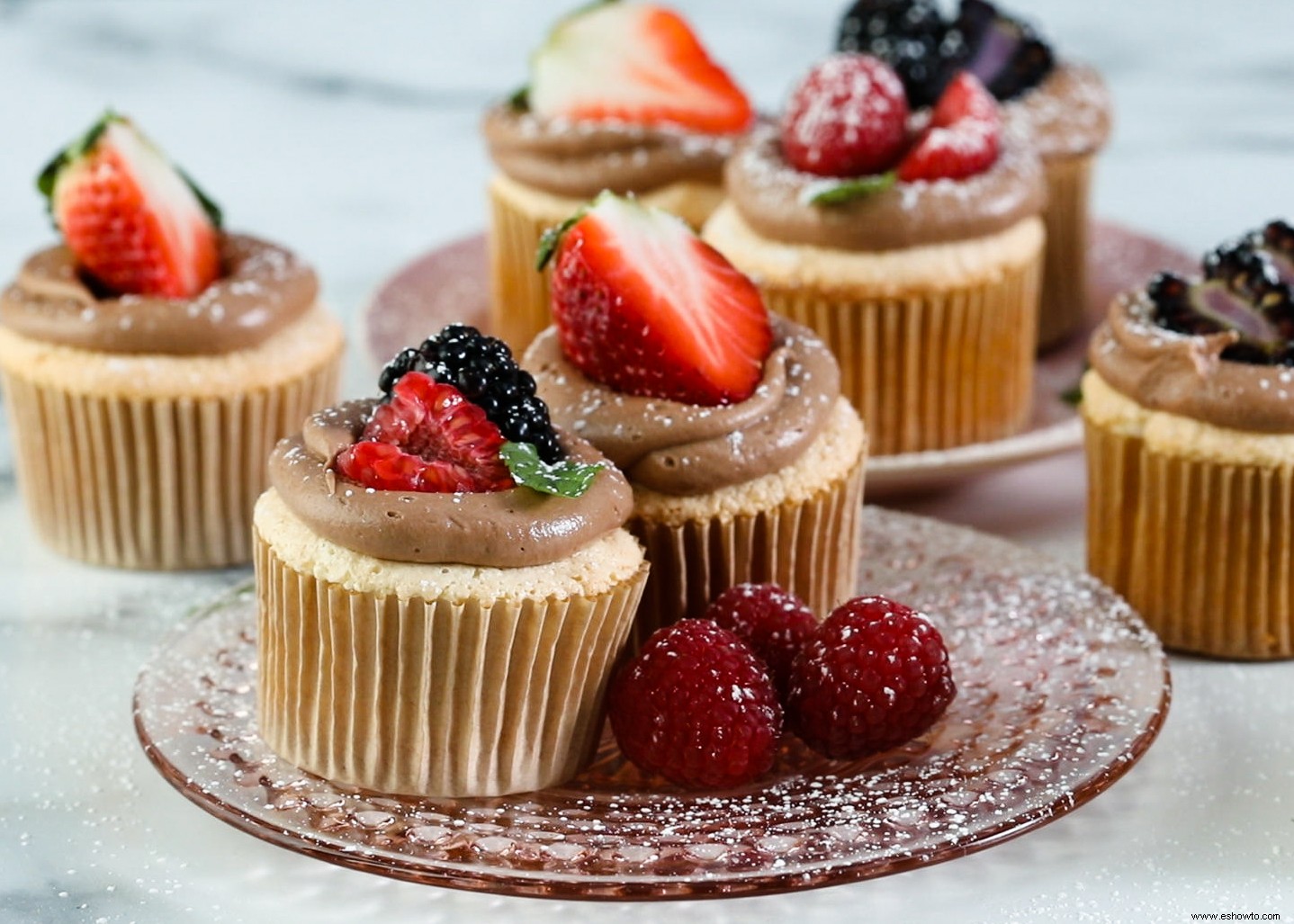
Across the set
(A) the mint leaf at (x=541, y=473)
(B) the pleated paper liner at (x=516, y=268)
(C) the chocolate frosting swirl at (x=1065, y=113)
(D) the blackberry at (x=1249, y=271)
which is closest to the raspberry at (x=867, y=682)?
(A) the mint leaf at (x=541, y=473)

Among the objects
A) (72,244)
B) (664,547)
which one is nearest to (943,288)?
(664,547)

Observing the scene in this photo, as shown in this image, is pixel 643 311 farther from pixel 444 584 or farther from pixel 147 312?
pixel 147 312

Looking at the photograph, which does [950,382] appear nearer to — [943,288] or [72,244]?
[943,288]

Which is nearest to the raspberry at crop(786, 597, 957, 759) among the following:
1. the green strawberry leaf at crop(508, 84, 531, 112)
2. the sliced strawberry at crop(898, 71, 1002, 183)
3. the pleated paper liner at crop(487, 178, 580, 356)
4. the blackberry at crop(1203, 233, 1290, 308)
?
the blackberry at crop(1203, 233, 1290, 308)

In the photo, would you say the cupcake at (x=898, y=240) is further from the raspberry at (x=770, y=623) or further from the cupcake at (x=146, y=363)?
the raspberry at (x=770, y=623)

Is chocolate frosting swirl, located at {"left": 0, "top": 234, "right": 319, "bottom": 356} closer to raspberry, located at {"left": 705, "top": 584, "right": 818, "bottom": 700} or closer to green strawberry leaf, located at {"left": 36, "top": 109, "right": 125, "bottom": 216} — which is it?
green strawberry leaf, located at {"left": 36, "top": 109, "right": 125, "bottom": 216}

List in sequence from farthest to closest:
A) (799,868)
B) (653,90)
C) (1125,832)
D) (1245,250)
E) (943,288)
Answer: (653,90) → (943,288) → (1245,250) → (1125,832) → (799,868)
